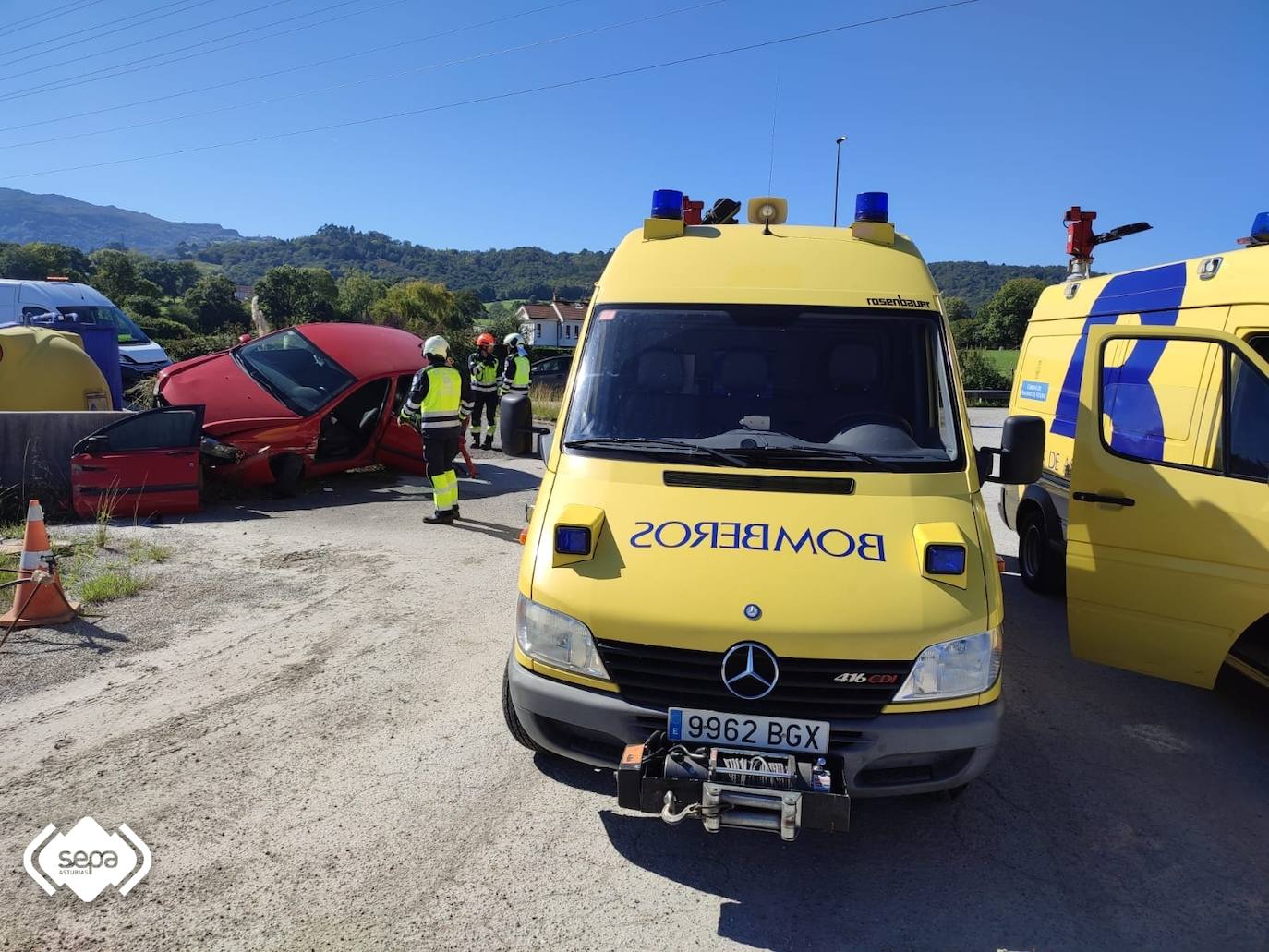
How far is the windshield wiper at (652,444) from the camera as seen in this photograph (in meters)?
3.60

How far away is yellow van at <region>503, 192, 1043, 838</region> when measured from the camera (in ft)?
9.48

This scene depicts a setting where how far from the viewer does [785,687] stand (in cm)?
292

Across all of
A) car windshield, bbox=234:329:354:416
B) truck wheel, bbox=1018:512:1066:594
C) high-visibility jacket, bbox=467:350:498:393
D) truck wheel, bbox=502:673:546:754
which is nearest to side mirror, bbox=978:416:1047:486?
truck wheel, bbox=502:673:546:754

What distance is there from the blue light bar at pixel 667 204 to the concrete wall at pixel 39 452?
6.56 m

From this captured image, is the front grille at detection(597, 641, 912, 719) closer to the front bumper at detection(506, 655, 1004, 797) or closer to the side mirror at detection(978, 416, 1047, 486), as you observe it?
the front bumper at detection(506, 655, 1004, 797)

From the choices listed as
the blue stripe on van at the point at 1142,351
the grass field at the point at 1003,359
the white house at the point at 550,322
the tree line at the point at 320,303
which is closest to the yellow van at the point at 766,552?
the blue stripe on van at the point at 1142,351

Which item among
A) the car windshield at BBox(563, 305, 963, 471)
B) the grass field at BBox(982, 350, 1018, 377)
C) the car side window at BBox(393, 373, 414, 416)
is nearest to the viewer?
the car windshield at BBox(563, 305, 963, 471)

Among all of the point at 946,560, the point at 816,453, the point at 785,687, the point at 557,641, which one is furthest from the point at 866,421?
the point at 557,641

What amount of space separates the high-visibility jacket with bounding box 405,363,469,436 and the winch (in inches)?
239

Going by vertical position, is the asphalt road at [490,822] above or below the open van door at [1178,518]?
below

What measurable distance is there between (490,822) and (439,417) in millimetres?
5636

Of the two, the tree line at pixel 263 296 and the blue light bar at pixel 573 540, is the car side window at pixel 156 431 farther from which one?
the tree line at pixel 263 296

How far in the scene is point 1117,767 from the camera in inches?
160

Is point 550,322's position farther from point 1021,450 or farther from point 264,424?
point 1021,450
